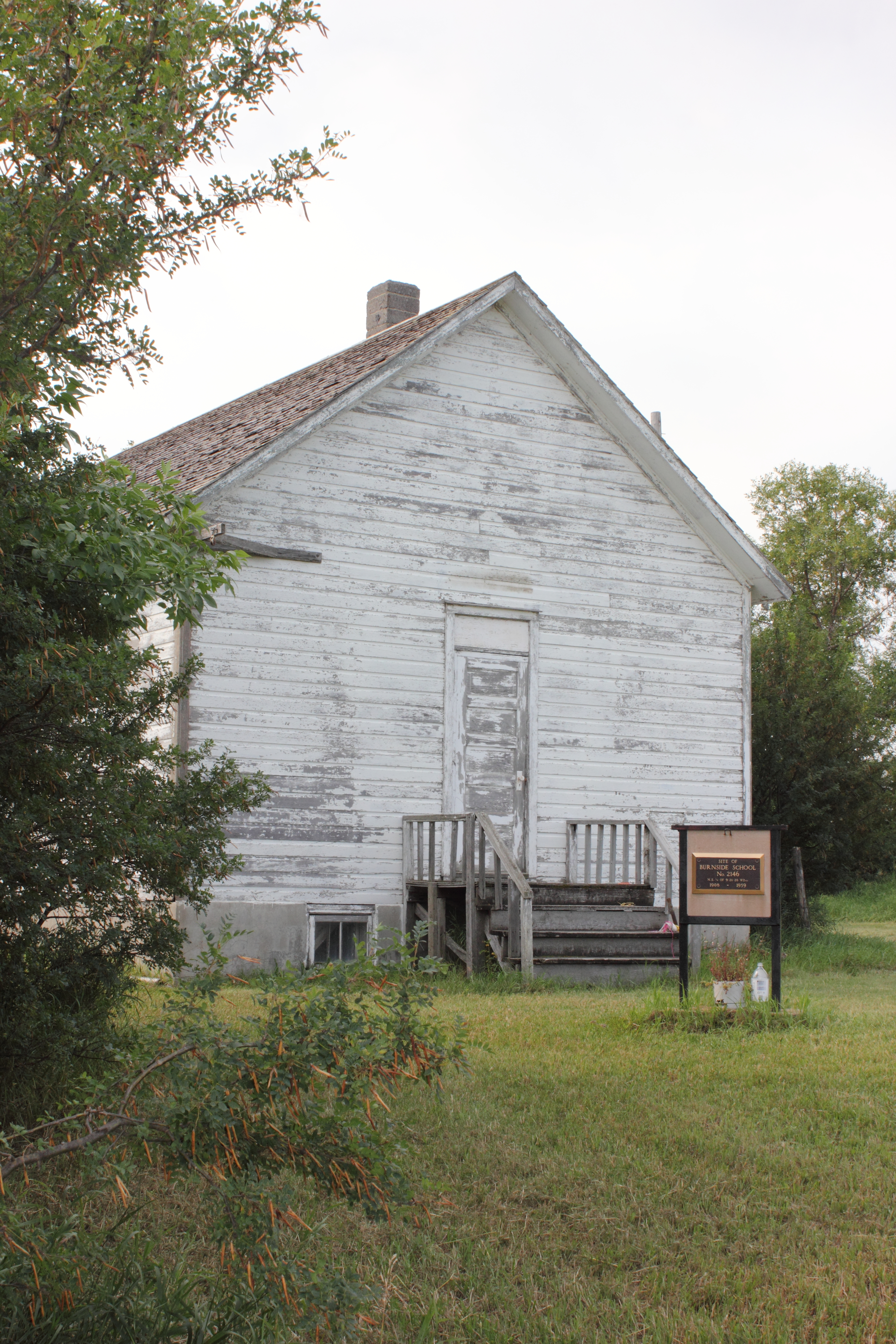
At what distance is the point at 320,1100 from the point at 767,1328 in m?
1.90

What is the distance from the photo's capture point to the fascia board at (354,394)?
1249 cm

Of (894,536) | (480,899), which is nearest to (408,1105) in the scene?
(480,899)

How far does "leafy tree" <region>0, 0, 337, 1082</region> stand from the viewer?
353 centimetres

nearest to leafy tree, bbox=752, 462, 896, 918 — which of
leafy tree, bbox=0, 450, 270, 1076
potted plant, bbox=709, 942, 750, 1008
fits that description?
potted plant, bbox=709, 942, 750, 1008

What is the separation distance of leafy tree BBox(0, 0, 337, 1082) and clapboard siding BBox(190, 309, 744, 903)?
6676mm

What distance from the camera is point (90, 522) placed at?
4562 millimetres

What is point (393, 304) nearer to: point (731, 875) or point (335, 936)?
point (335, 936)

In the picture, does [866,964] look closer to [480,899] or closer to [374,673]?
[480,899]

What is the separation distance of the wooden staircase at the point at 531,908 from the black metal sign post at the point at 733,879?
2.37 meters

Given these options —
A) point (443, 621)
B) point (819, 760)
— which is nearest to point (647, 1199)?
A: point (443, 621)

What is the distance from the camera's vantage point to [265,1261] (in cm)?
299

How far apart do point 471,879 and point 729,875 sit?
11.5 feet

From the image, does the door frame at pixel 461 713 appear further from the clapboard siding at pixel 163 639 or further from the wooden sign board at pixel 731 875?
the wooden sign board at pixel 731 875

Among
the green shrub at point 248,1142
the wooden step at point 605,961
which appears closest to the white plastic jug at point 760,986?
the wooden step at point 605,961
